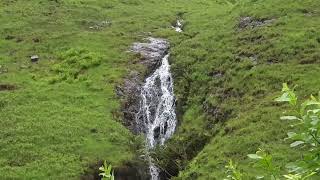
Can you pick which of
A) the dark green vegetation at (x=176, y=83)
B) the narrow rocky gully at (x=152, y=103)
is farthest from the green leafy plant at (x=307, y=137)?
the narrow rocky gully at (x=152, y=103)

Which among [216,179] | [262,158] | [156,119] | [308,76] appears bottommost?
[156,119]

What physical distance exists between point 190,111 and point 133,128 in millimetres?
3817

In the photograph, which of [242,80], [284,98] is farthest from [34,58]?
[284,98]

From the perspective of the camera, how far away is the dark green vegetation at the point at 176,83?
92.6 ft

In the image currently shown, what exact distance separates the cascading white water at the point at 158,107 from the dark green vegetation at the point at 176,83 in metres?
0.80

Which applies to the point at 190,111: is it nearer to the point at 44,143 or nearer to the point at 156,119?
the point at 156,119

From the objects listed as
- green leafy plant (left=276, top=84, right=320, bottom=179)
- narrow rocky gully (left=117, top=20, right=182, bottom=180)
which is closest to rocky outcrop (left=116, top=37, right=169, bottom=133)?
narrow rocky gully (left=117, top=20, right=182, bottom=180)

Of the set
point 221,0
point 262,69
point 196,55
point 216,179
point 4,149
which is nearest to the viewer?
point 216,179

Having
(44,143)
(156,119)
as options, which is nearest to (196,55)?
(156,119)

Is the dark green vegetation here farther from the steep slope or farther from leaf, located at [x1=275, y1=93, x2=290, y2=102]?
leaf, located at [x1=275, y1=93, x2=290, y2=102]

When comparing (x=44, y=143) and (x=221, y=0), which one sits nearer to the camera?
(x=44, y=143)

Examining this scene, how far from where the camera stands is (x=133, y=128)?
1366 inches

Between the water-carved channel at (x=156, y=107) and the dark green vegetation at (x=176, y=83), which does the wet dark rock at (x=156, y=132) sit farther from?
the dark green vegetation at (x=176, y=83)

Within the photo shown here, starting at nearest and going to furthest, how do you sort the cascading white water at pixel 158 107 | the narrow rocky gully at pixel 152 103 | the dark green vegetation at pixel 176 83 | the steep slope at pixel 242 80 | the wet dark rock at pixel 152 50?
the steep slope at pixel 242 80 < the dark green vegetation at pixel 176 83 < the narrow rocky gully at pixel 152 103 < the cascading white water at pixel 158 107 < the wet dark rock at pixel 152 50
